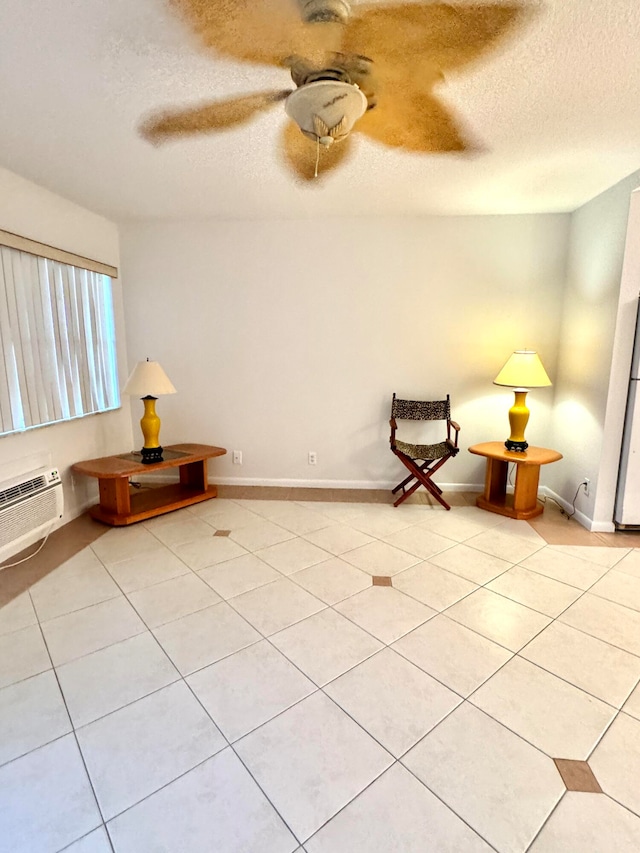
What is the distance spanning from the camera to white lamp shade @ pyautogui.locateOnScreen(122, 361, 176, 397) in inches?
119

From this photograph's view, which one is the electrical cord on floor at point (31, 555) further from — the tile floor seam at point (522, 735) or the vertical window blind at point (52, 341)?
the tile floor seam at point (522, 735)

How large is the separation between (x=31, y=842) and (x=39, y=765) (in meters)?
0.23

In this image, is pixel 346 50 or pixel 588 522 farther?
pixel 588 522

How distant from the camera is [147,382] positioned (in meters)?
3.04

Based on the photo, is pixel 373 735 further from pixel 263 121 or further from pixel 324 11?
pixel 263 121

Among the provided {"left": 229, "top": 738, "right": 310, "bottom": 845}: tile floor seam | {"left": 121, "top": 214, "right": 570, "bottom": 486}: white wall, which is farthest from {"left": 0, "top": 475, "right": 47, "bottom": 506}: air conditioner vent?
{"left": 229, "top": 738, "right": 310, "bottom": 845}: tile floor seam

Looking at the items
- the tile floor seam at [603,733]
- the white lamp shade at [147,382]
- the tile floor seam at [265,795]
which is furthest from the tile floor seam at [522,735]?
the white lamp shade at [147,382]

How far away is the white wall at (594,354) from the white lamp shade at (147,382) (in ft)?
10.3

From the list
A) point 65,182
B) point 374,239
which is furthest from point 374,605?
point 65,182

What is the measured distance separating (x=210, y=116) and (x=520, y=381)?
2.55 meters

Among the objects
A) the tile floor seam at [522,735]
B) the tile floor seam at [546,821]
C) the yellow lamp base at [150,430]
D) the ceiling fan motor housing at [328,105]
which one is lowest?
the tile floor seam at [522,735]

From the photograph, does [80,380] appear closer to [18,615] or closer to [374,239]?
[18,615]

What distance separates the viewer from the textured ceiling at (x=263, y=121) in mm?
1383

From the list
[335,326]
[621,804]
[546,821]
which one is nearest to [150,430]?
[335,326]
